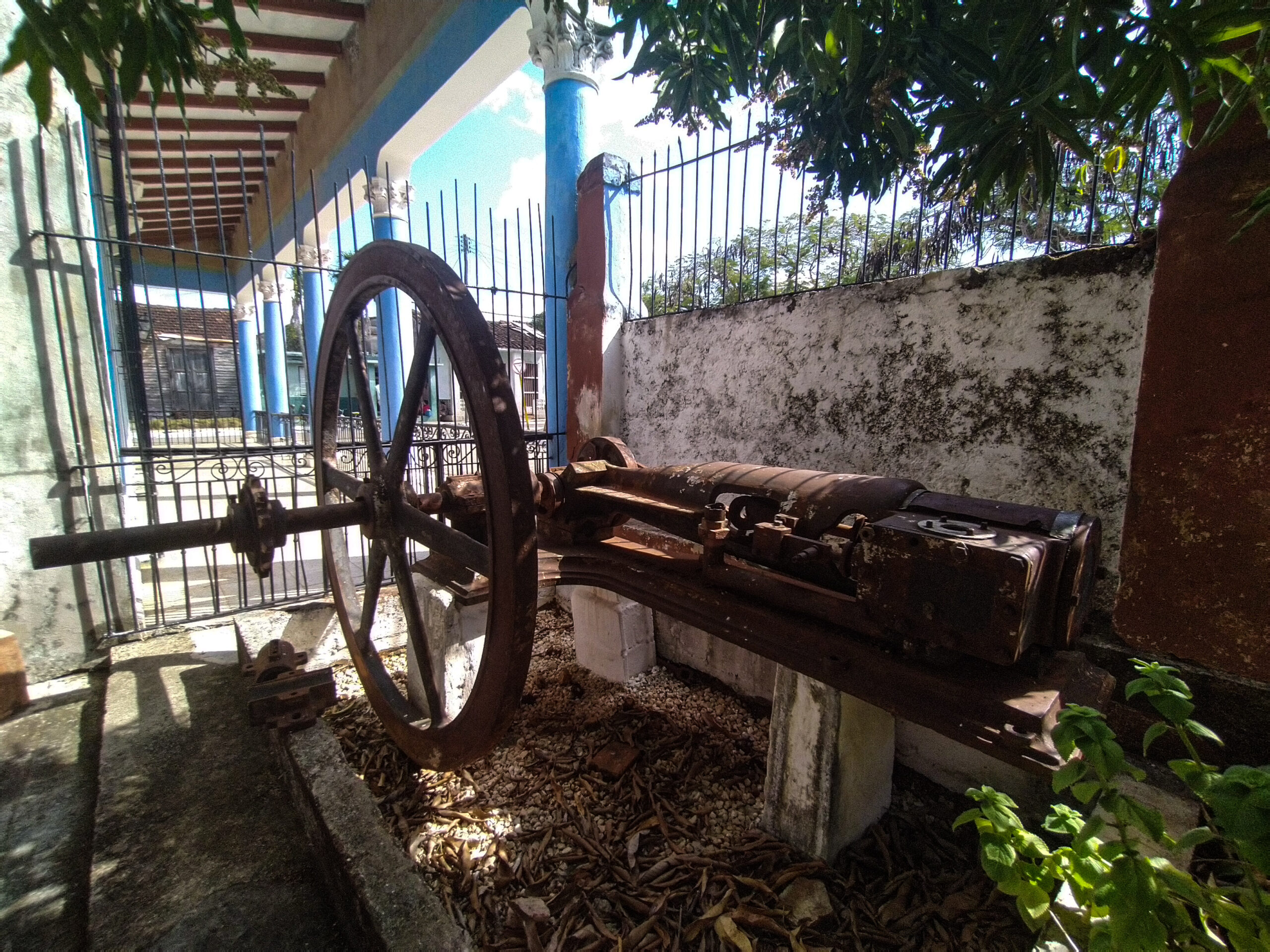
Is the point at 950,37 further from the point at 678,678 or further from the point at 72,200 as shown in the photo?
the point at 72,200

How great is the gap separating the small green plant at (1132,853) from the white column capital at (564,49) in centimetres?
531

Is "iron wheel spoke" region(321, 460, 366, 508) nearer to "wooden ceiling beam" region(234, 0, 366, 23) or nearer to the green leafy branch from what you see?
the green leafy branch

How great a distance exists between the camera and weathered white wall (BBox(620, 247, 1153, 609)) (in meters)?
2.05

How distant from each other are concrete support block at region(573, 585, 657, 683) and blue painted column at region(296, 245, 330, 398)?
1.72 metres

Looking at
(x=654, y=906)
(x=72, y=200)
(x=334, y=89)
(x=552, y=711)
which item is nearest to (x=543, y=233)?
(x=72, y=200)

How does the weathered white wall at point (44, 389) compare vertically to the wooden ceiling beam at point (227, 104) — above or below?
below

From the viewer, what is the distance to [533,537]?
1.47 metres

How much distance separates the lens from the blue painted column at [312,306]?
9.34 feet

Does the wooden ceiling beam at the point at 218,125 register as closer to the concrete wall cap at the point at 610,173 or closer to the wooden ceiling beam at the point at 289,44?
the wooden ceiling beam at the point at 289,44

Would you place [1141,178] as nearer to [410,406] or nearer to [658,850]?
[410,406]

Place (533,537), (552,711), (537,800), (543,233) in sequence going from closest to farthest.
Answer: (533,537) → (537,800) → (552,711) → (543,233)

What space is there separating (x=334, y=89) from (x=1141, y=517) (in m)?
10.5

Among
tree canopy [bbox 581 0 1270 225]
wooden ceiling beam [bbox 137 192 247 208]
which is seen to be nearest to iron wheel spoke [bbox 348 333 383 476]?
tree canopy [bbox 581 0 1270 225]

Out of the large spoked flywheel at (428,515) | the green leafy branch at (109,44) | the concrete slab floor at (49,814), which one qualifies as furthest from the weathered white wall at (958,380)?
the concrete slab floor at (49,814)
